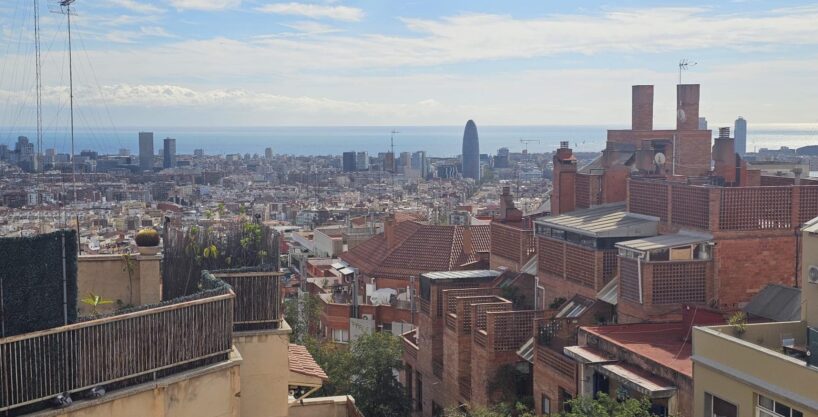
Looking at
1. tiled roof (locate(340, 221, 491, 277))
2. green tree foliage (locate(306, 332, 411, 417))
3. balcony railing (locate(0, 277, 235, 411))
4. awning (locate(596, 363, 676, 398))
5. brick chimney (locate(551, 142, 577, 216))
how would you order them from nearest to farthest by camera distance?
balcony railing (locate(0, 277, 235, 411))
awning (locate(596, 363, 676, 398))
green tree foliage (locate(306, 332, 411, 417))
brick chimney (locate(551, 142, 577, 216))
tiled roof (locate(340, 221, 491, 277))

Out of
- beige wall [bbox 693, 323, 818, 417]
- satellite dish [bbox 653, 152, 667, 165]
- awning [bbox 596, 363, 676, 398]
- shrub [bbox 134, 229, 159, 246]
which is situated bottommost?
awning [bbox 596, 363, 676, 398]

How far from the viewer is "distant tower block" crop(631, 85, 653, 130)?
32375 millimetres

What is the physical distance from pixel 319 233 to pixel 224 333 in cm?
4678

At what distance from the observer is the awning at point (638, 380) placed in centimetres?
1448

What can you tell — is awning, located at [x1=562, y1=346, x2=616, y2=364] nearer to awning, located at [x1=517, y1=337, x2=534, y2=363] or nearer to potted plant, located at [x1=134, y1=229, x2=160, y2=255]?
awning, located at [x1=517, y1=337, x2=534, y2=363]

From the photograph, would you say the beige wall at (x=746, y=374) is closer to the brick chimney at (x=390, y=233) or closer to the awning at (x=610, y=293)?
the awning at (x=610, y=293)

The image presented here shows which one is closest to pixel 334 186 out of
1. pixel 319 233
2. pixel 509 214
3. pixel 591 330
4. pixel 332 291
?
pixel 319 233

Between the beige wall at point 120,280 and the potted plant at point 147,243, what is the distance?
92 mm

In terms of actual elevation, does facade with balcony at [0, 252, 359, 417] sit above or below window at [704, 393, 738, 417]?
above

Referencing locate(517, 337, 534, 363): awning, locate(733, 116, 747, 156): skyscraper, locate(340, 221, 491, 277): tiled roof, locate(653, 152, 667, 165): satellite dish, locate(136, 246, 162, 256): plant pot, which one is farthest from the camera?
locate(733, 116, 747, 156): skyscraper

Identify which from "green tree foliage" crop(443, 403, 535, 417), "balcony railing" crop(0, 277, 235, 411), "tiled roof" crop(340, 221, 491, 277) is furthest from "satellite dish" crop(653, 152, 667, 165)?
"balcony railing" crop(0, 277, 235, 411)

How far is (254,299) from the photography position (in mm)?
13039

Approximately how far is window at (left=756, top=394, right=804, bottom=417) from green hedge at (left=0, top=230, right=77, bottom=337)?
28.1 ft

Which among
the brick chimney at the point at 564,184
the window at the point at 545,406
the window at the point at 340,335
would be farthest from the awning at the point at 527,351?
the window at the point at 340,335
